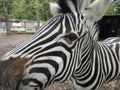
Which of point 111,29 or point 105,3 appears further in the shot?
point 111,29

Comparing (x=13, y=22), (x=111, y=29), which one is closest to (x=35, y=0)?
(x=13, y=22)

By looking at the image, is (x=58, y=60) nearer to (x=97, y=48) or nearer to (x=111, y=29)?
(x=97, y=48)

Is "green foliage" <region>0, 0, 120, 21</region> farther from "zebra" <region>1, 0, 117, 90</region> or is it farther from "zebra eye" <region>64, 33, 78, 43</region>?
"zebra eye" <region>64, 33, 78, 43</region>

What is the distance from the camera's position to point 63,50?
91.7 inches

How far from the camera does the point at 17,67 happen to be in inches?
82.1

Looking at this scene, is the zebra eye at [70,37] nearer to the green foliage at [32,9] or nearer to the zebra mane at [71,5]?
the zebra mane at [71,5]

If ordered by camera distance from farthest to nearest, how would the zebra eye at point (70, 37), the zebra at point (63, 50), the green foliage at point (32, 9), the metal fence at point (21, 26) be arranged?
the metal fence at point (21, 26) < the green foliage at point (32, 9) < the zebra eye at point (70, 37) < the zebra at point (63, 50)

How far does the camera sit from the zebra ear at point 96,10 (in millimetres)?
2488

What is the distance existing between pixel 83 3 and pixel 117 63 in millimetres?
1131

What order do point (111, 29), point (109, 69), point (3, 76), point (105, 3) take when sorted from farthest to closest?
point (111, 29), point (109, 69), point (105, 3), point (3, 76)

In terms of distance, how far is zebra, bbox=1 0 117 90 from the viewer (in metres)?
2.15

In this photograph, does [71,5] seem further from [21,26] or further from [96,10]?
[21,26]

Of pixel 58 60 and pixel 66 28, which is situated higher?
pixel 66 28

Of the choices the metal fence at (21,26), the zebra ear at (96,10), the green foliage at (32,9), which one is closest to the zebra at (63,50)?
the zebra ear at (96,10)
